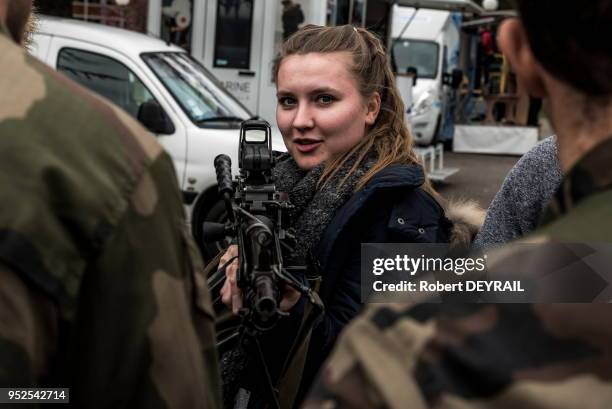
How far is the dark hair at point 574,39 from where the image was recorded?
107 centimetres

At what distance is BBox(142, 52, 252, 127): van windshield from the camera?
8828 millimetres

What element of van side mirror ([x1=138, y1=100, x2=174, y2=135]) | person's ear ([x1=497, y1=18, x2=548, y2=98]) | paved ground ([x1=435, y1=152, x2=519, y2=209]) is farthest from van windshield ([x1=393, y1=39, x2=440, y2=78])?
person's ear ([x1=497, y1=18, x2=548, y2=98])

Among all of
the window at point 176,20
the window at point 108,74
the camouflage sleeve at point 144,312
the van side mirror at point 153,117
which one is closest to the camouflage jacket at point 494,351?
the camouflage sleeve at point 144,312

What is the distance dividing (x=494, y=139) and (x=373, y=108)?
56.2ft

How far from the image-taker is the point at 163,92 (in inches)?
344

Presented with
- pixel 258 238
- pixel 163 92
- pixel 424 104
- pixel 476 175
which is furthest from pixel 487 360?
pixel 424 104

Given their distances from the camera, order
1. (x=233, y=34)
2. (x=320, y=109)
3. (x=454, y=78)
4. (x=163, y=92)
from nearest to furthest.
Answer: (x=320, y=109)
(x=163, y=92)
(x=233, y=34)
(x=454, y=78)

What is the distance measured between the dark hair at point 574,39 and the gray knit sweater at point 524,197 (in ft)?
5.20

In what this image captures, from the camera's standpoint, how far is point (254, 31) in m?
12.2

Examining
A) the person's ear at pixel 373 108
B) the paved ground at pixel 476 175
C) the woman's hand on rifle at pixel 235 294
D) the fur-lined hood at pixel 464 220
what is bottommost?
the paved ground at pixel 476 175

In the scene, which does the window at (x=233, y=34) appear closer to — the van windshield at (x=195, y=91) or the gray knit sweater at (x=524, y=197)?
the van windshield at (x=195, y=91)

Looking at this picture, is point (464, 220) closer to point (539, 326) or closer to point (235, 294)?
point (235, 294)

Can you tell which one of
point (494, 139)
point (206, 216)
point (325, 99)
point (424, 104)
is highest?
point (325, 99)

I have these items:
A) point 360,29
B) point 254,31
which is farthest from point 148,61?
point 360,29
